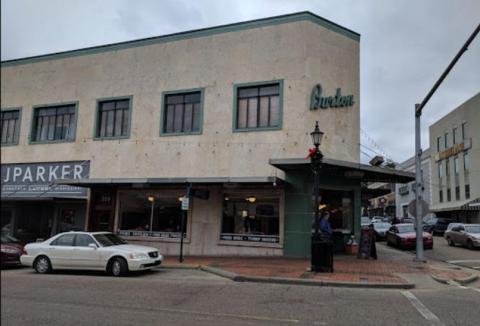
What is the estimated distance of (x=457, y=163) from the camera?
48.8 metres

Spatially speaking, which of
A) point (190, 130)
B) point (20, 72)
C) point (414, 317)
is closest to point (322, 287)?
point (414, 317)

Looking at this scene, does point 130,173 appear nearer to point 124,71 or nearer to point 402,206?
point 124,71

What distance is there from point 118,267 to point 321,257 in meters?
6.32

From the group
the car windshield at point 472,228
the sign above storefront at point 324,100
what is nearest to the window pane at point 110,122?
the sign above storefront at point 324,100

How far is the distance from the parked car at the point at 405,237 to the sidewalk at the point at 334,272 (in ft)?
26.5

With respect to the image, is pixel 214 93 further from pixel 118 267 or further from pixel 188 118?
pixel 118 267

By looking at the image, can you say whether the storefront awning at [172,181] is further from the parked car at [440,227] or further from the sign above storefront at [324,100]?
the parked car at [440,227]

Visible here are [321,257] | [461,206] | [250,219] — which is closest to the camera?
[321,257]

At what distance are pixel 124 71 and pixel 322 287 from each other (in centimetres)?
1552

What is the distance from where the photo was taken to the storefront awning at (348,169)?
54.4 feet

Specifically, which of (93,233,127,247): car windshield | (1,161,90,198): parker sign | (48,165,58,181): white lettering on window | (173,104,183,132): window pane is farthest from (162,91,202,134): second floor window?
(93,233,127,247): car windshield

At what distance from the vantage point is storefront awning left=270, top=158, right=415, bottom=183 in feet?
54.4

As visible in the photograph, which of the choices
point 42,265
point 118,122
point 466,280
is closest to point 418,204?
point 466,280

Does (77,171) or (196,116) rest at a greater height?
(196,116)
